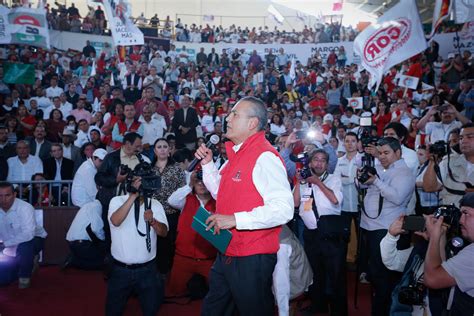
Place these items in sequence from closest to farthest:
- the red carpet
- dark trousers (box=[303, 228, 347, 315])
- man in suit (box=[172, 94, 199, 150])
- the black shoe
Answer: dark trousers (box=[303, 228, 347, 315])
the red carpet
the black shoe
man in suit (box=[172, 94, 199, 150])

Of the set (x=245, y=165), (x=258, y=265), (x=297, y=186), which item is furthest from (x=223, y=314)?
(x=297, y=186)

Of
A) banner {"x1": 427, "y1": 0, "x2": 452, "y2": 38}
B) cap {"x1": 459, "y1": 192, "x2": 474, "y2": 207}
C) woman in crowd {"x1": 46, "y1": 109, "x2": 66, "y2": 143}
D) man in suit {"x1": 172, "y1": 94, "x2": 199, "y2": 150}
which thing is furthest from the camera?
woman in crowd {"x1": 46, "y1": 109, "x2": 66, "y2": 143}

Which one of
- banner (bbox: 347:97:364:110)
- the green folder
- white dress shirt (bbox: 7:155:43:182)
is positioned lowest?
white dress shirt (bbox: 7:155:43:182)

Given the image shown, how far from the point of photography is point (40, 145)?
30.1 feet

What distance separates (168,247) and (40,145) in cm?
397

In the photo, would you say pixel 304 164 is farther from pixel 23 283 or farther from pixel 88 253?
pixel 23 283

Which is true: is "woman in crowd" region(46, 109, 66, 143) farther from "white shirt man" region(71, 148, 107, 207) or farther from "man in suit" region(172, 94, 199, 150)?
"white shirt man" region(71, 148, 107, 207)

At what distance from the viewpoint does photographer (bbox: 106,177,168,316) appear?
4.48 metres

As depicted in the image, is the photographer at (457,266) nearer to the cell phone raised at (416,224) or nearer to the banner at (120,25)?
the cell phone raised at (416,224)

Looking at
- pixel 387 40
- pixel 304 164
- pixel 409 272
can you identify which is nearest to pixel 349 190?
pixel 304 164

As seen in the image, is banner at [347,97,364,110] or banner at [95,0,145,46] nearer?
banner at [95,0,145,46]

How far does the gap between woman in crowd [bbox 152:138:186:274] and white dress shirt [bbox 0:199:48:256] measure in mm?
1643

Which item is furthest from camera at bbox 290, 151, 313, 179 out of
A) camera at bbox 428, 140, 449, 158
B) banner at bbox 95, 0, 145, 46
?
banner at bbox 95, 0, 145, 46

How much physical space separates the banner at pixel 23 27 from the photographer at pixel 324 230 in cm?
924
